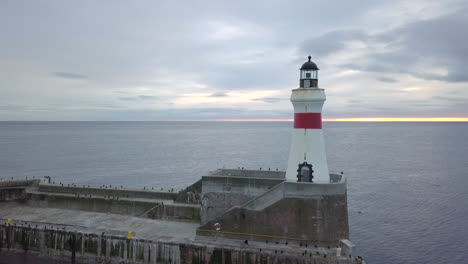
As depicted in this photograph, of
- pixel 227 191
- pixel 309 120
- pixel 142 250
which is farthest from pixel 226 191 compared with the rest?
pixel 309 120

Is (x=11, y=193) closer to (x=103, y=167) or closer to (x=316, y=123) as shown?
(x=316, y=123)

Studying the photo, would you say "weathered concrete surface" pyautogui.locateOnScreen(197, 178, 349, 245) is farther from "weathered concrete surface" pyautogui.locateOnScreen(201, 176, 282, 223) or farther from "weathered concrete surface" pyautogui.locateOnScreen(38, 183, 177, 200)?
"weathered concrete surface" pyautogui.locateOnScreen(38, 183, 177, 200)

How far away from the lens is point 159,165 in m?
77.6

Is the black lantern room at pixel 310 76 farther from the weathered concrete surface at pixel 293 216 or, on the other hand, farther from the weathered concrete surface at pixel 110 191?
the weathered concrete surface at pixel 110 191

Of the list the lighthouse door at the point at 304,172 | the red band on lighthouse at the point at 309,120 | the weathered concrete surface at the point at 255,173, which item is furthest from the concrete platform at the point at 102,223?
the red band on lighthouse at the point at 309,120

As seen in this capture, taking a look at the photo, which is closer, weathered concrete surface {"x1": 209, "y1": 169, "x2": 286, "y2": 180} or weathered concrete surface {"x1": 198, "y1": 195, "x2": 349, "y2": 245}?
weathered concrete surface {"x1": 198, "y1": 195, "x2": 349, "y2": 245}

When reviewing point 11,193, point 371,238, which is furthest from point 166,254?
point 371,238

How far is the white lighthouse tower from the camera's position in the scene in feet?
66.6

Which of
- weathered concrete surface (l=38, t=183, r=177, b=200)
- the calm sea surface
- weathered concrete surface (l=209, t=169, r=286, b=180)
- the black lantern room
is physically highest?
the black lantern room

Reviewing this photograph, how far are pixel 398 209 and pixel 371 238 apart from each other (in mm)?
12602

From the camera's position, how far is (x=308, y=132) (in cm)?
2047

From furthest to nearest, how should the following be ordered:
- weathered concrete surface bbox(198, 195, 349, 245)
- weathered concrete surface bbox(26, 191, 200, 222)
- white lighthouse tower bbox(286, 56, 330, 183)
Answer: weathered concrete surface bbox(26, 191, 200, 222), white lighthouse tower bbox(286, 56, 330, 183), weathered concrete surface bbox(198, 195, 349, 245)

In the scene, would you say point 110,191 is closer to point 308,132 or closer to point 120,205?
point 120,205

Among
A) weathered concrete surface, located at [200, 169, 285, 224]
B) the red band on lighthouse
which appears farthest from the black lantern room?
weathered concrete surface, located at [200, 169, 285, 224]
